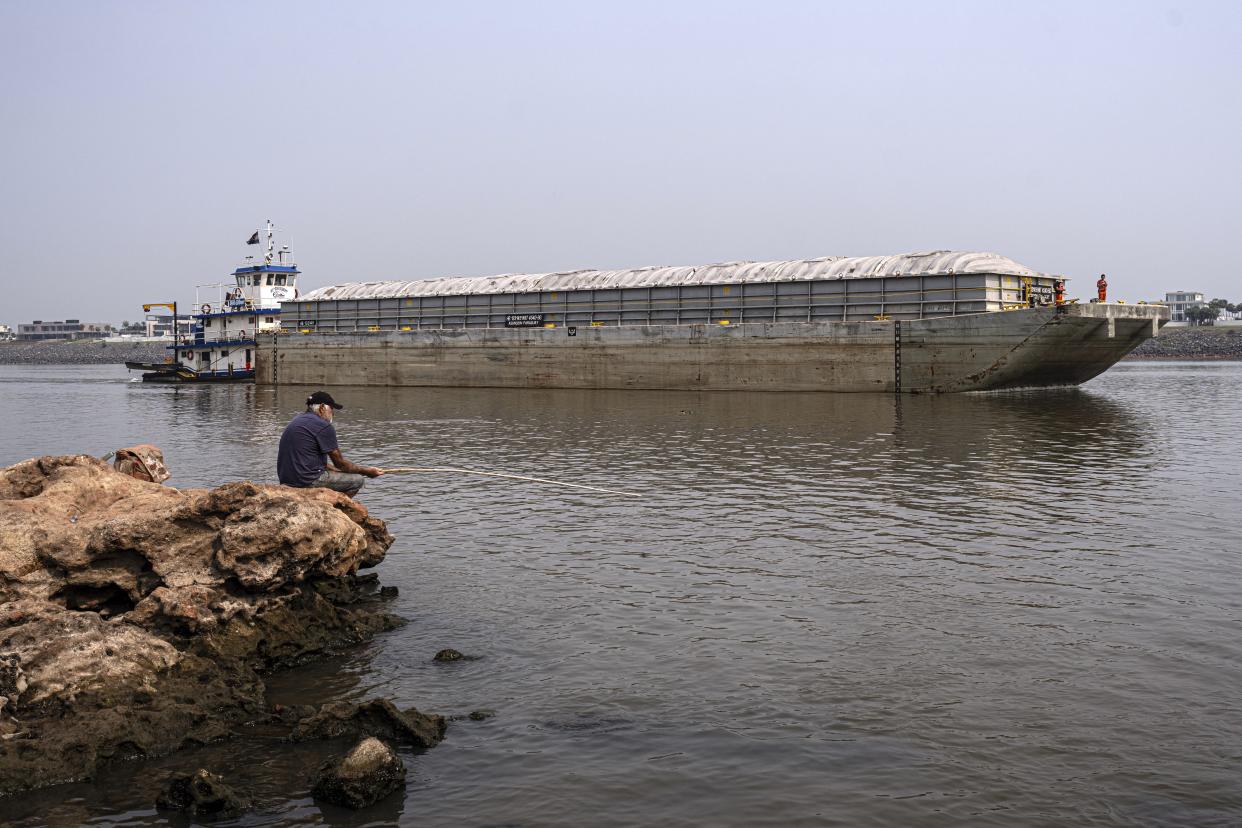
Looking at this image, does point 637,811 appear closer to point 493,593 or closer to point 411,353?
point 493,593

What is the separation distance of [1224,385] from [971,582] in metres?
54.9

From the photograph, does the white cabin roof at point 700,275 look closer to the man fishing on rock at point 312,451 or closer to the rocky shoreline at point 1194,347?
the man fishing on rock at point 312,451

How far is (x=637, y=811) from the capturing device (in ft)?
19.6

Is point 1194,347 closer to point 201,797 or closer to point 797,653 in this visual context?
point 797,653

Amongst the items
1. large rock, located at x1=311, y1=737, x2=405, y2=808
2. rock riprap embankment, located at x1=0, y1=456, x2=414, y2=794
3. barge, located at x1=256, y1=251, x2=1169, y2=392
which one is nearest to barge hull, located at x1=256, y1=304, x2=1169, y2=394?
barge, located at x1=256, y1=251, x2=1169, y2=392

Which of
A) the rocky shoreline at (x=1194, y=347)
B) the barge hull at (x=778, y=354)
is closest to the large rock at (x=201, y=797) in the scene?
the barge hull at (x=778, y=354)

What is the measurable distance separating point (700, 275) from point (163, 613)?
1669 inches

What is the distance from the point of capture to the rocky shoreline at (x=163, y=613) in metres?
7.03

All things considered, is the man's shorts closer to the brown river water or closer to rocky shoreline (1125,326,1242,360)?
the brown river water

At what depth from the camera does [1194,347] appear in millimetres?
131250

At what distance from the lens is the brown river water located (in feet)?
20.1

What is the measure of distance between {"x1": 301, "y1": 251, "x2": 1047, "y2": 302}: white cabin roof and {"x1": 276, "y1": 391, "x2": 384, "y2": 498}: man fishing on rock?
113 feet

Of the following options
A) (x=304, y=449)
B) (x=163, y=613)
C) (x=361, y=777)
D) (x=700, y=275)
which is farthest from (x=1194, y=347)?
(x=361, y=777)

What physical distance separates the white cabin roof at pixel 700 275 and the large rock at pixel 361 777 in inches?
1530
